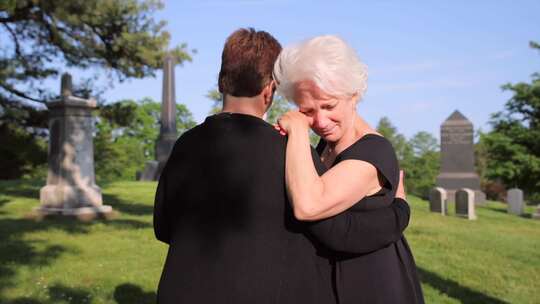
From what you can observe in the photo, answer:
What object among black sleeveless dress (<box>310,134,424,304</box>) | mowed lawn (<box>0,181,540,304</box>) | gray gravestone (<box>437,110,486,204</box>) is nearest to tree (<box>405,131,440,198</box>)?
gray gravestone (<box>437,110,486,204</box>)

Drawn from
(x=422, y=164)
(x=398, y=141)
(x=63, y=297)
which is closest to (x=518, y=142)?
(x=63, y=297)

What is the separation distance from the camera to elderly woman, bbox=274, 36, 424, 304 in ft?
5.55

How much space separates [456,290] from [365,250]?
5.04m

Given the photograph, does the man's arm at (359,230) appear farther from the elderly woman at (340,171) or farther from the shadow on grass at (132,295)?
the shadow on grass at (132,295)

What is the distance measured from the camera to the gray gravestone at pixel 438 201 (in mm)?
15359

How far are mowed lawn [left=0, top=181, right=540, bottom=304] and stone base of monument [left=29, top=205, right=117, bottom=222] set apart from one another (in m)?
0.25

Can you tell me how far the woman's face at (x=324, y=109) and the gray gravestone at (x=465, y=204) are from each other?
532 inches

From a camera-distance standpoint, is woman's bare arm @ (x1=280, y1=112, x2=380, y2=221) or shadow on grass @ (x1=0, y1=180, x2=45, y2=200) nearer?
woman's bare arm @ (x1=280, y1=112, x2=380, y2=221)

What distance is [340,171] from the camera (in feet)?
5.74

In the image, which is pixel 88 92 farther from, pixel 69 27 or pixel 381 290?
pixel 381 290

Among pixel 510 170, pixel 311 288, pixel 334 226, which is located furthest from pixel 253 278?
pixel 510 170

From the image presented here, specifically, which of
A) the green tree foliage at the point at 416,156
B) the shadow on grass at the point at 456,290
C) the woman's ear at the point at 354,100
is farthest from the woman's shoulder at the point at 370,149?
the green tree foliage at the point at 416,156

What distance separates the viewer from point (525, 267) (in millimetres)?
7742

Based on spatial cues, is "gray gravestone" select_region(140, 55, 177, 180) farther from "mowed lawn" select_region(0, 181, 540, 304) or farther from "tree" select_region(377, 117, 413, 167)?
"tree" select_region(377, 117, 413, 167)
